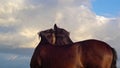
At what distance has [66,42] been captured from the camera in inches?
763

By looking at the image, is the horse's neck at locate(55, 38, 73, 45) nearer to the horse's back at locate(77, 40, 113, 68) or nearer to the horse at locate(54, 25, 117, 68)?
the horse at locate(54, 25, 117, 68)

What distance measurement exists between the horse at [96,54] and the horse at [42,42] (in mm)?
1698

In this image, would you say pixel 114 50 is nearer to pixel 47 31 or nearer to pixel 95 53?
pixel 95 53

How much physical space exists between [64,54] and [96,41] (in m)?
1.27

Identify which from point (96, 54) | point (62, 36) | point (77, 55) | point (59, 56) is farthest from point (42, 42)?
point (96, 54)

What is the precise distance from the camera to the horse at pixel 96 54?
1750 centimetres

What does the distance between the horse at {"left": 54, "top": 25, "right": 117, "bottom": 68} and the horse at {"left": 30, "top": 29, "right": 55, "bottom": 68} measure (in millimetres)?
1698

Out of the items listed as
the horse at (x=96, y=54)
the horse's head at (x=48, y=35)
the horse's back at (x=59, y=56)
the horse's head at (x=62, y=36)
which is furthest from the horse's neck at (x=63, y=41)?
the horse at (x=96, y=54)

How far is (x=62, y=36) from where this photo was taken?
1944 cm

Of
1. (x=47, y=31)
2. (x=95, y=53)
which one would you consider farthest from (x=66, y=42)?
(x=95, y=53)

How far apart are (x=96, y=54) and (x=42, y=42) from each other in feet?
8.31

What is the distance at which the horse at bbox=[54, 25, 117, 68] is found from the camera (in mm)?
17500

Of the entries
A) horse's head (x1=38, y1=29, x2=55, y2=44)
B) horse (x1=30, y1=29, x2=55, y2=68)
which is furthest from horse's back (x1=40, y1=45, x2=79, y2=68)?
horse's head (x1=38, y1=29, x2=55, y2=44)

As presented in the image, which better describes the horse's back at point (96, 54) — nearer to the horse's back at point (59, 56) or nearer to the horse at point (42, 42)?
the horse's back at point (59, 56)
